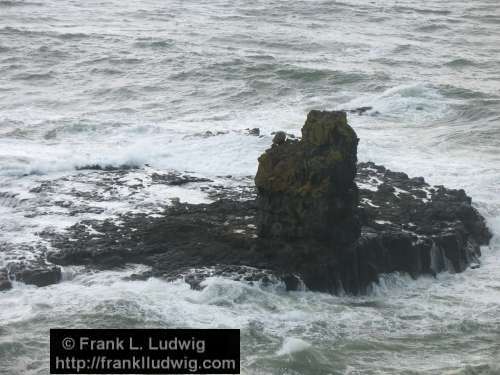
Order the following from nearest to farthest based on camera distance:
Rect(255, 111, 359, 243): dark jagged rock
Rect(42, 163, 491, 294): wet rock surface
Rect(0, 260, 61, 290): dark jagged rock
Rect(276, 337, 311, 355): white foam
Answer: Rect(276, 337, 311, 355): white foam < Rect(0, 260, 61, 290): dark jagged rock < Rect(42, 163, 491, 294): wet rock surface < Rect(255, 111, 359, 243): dark jagged rock

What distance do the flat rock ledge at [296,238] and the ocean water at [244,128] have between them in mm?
476

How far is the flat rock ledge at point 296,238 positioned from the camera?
2095 cm

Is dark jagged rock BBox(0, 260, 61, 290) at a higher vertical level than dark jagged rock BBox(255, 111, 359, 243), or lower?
lower

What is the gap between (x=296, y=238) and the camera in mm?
21469

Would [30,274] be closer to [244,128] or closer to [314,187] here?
[314,187]

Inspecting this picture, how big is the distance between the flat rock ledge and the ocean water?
0.48m

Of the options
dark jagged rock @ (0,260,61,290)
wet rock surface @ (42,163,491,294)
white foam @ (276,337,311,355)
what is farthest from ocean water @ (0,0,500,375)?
wet rock surface @ (42,163,491,294)

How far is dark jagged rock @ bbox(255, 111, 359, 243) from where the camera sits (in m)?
21.1

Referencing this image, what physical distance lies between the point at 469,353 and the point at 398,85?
2365cm

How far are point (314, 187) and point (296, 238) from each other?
1.28 m

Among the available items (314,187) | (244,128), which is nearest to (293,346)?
(314,187)

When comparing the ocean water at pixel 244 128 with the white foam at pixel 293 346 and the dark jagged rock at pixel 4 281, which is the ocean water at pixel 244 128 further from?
the dark jagged rock at pixel 4 281

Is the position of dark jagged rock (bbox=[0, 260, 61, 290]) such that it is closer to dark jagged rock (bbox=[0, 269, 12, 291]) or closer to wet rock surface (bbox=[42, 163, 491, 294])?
dark jagged rock (bbox=[0, 269, 12, 291])

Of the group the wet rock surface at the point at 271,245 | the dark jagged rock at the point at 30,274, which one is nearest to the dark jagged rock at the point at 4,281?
the dark jagged rock at the point at 30,274
